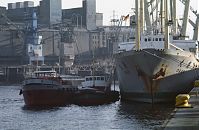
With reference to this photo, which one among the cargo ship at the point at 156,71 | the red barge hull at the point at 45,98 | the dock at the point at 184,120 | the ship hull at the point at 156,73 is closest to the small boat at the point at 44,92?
the red barge hull at the point at 45,98

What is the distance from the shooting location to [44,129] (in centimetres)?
4025

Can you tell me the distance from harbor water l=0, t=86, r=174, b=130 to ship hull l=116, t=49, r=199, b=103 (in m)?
1.71

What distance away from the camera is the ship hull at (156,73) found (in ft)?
186

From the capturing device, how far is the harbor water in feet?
137

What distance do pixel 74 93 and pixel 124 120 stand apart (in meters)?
21.5

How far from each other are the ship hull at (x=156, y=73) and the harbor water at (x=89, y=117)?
5.62 feet

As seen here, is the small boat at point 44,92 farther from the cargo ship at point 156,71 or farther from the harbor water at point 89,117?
the cargo ship at point 156,71

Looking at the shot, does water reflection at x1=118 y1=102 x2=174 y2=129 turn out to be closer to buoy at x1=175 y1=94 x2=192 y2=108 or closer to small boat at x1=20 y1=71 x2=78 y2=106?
buoy at x1=175 y1=94 x2=192 y2=108

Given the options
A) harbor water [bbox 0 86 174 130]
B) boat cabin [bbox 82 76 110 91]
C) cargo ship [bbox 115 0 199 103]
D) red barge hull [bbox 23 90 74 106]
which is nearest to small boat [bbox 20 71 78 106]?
red barge hull [bbox 23 90 74 106]

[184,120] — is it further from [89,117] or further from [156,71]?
[156,71]

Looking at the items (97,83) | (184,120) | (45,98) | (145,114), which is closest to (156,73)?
(145,114)

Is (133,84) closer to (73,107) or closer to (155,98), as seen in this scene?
(155,98)

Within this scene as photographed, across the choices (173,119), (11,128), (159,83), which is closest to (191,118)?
(173,119)

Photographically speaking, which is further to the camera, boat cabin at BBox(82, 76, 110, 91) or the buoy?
boat cabin at BBox(82, 76, 110, 91)
